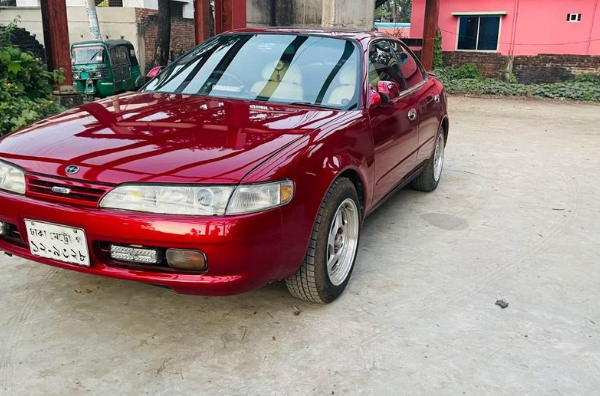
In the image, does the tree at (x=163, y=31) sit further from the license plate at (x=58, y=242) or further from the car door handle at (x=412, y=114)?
the license plate at (x=58, y=242)

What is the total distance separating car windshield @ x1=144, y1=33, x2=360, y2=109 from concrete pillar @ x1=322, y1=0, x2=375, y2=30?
399 inches

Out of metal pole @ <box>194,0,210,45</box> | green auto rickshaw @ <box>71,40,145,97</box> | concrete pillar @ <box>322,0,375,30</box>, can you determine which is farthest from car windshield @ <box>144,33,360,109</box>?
green auto rickshaw @ <box>71,40,145,97</box>

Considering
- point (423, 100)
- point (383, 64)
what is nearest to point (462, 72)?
point (423, 100)

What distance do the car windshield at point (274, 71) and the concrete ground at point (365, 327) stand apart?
123cm

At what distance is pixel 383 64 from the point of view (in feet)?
13.9

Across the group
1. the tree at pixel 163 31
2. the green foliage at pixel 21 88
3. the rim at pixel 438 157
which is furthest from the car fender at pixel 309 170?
the tree at pixel 163 31

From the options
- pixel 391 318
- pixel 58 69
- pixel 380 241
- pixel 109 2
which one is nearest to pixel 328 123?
pixel 391 318

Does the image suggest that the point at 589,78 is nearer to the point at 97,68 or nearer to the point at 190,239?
the point at 97,68

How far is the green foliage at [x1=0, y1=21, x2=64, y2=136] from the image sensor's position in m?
5.92

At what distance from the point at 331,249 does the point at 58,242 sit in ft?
4.88

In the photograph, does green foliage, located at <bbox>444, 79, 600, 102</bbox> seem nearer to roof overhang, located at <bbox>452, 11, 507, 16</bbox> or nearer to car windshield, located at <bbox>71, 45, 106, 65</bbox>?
roof overhang, located at <bbox>452, 11, 507, 16</bbox>

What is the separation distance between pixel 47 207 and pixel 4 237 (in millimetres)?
501

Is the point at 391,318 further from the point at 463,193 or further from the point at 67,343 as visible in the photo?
the point at 463,193

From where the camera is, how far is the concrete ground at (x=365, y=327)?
2.56 meters
